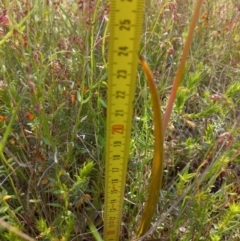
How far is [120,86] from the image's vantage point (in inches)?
30.4

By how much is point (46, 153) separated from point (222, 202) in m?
0.64

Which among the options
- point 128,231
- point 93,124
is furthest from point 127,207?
point 93,124

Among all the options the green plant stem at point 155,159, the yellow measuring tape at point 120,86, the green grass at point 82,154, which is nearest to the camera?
the yellow measuring tape at point 120,86

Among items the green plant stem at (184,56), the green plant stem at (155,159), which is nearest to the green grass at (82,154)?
the green plant stem at (155,159)

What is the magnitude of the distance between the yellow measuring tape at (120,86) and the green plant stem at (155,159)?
0.16 ft

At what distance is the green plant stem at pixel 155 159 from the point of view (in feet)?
2.64

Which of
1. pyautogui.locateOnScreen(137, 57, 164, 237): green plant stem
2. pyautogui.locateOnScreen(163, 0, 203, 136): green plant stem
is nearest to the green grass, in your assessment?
pyautogui.locateOnScreen(137, 57, 164, 237): green plant stem

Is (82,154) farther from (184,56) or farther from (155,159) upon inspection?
(184,56)

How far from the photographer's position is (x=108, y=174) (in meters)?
0.91

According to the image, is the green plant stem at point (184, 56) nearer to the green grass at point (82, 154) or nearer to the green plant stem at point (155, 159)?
the green plant stem at point (155, 159)

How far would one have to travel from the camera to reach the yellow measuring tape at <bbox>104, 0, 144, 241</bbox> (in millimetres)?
693

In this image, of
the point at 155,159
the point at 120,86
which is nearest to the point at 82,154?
the point at 155,159

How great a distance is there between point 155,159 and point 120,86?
268mm

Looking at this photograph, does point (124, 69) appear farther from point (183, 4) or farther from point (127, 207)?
point (183, 4)
